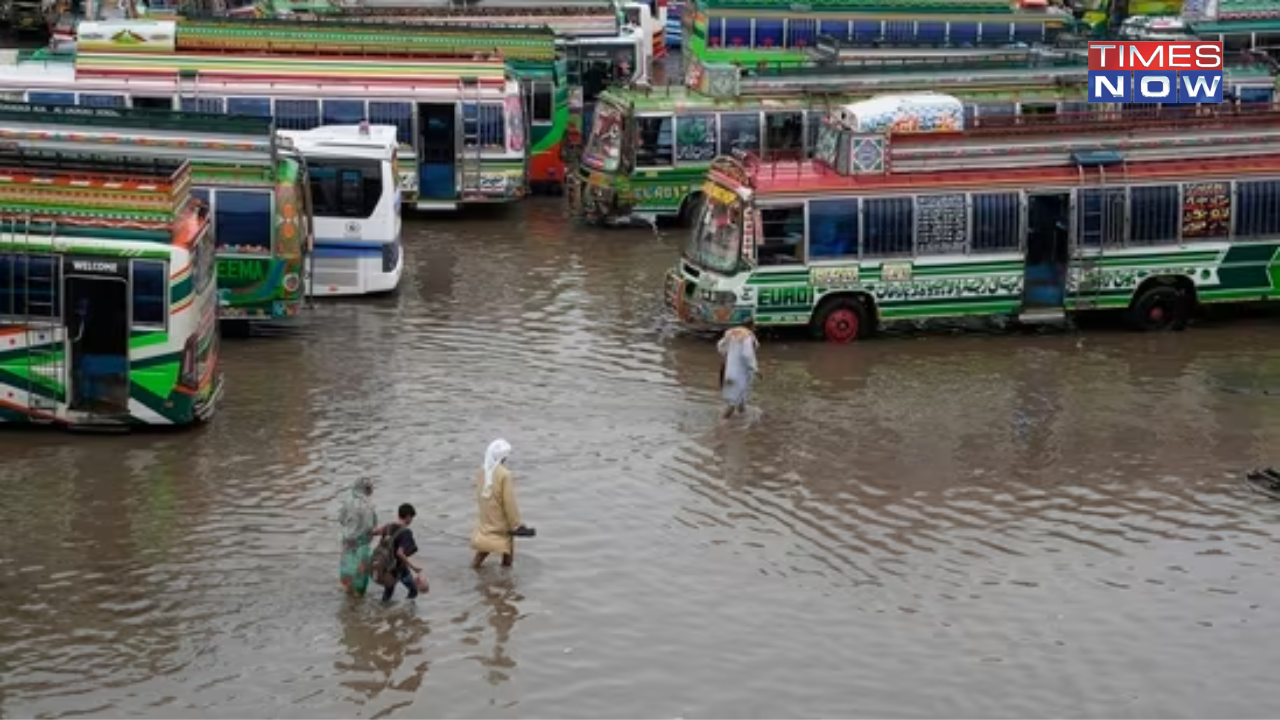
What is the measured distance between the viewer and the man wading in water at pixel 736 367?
21.8m

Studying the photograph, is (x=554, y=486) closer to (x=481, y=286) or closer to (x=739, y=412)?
(x=739, y=412)

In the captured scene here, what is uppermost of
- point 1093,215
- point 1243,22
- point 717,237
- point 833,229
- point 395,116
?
point 1243,22

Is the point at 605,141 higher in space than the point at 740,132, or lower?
lower

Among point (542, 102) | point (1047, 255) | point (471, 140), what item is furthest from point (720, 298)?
point (542, 102)

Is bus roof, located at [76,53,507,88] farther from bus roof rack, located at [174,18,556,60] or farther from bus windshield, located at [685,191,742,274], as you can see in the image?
bus windshield, located at [685,191,742,274]

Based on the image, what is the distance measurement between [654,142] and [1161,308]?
880cm

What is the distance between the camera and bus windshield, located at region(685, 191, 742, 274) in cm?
2528

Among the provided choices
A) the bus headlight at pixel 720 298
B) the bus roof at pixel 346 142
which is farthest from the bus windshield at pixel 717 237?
the bus roof at pixel 346 142

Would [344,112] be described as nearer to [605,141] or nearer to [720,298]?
[605,141]

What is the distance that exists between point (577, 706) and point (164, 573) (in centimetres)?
Answer: 415

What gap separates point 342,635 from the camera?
15.9m

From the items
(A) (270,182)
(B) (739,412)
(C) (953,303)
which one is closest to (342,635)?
(B) (739,412)

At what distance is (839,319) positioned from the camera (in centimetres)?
2584

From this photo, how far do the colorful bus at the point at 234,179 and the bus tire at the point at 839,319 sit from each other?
20.2 ft
